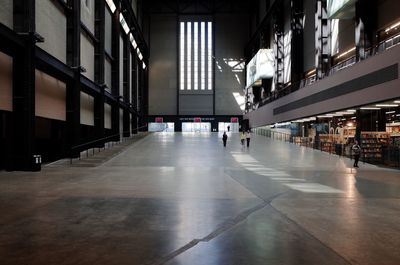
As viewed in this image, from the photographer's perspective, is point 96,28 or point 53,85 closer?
point 53,85

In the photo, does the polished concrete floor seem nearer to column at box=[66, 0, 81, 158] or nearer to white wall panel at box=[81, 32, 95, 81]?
column at box=[66, 0, 81, 158]

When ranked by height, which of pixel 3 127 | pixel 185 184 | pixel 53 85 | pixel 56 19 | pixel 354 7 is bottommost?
pixel 185 184

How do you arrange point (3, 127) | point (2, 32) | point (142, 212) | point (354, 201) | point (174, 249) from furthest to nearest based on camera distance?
point (3, 127) → point (2, 32) → point (354, 201) → point (142, 212) → point (174, 249)

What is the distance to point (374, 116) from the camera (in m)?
33.7

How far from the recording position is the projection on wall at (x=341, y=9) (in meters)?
33.8

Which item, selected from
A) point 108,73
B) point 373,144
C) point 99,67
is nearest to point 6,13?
point 99,67

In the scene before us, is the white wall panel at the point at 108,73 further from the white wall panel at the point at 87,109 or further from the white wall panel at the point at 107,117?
the white wall panel at the point at 87,109

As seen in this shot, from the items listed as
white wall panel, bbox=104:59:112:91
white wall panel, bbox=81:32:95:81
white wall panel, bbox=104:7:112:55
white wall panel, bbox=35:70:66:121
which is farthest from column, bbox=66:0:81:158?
white wall panel, bbox=104:7:112:55

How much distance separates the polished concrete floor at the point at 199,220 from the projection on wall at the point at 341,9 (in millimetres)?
19252

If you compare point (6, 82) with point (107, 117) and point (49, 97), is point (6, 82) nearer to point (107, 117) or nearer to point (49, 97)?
point (49, 97)

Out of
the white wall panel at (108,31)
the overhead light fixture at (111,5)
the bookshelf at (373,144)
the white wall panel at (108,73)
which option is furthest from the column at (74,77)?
the bookshelf at (373,144)

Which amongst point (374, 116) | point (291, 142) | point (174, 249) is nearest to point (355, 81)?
point (374, 116)

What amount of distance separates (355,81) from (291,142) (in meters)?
14.2

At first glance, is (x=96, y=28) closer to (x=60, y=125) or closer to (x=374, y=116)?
(x=60, y=125)
